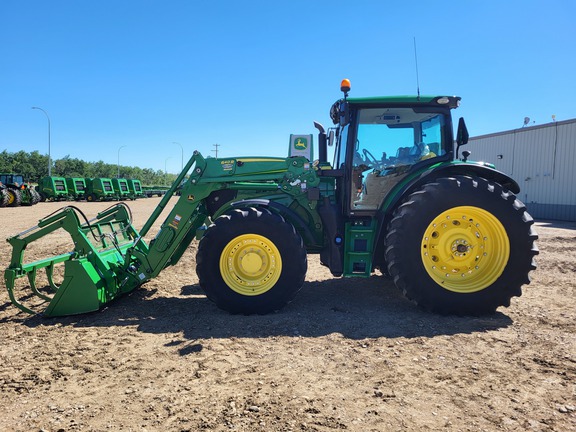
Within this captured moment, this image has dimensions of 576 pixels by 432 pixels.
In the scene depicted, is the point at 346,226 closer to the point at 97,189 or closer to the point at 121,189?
the point at 97,189

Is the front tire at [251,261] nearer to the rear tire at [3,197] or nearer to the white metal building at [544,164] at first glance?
the white metal building at [544,164]

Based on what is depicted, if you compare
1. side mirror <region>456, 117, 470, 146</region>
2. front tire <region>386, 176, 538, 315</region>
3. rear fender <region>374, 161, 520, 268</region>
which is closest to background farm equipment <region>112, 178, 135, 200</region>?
rear fender <region>374, 161, 520, 268</region>

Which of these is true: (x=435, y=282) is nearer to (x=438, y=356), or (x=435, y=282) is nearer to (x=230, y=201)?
(x=438, y=356)

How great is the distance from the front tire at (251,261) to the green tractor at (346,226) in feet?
0.04

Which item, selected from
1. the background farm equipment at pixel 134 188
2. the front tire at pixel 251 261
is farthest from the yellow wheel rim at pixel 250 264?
the background farm equipment at pixel 134 188

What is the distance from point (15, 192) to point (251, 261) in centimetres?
2738

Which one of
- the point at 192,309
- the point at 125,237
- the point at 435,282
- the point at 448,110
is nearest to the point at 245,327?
the point at 192,309

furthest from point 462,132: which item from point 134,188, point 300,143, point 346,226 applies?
point 134,188

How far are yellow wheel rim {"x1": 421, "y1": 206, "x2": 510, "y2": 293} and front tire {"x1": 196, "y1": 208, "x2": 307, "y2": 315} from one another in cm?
151

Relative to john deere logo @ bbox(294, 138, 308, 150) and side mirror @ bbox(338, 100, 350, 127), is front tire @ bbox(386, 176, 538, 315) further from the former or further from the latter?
john deere logo @ bbox(294, 138, 308, 150)

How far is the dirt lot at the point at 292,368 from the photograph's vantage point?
2.55 m

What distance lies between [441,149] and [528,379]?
2855 mm

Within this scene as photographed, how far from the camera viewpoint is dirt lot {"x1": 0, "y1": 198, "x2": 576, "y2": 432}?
255 cm

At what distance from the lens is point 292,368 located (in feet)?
10.6
